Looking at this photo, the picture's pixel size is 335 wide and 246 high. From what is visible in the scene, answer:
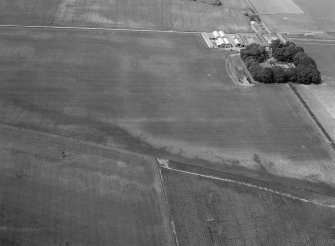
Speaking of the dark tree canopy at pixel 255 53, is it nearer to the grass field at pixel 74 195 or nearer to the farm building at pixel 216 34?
the farm building at pixel 216 34

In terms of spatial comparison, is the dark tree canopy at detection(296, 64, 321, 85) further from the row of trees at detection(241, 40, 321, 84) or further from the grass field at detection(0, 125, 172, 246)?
the grass field at detection(0, 125, 172, 246)

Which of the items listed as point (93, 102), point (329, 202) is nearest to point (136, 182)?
point (93, 102)

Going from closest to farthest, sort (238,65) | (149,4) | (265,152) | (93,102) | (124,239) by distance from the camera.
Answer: (124,239), (265,152), (93,102), (238,65), (149,4)

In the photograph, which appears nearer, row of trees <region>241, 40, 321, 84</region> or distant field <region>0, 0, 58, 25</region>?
row of trees <region>241, 40, 321, 84</region>

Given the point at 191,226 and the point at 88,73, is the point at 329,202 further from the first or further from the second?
the point at 88,73

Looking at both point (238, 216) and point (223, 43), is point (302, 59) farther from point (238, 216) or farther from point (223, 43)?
point (238, 216)

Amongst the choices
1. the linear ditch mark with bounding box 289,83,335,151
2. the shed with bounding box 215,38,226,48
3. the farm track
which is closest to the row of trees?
the linear ditch mark with bounding box 289,83,335,151
